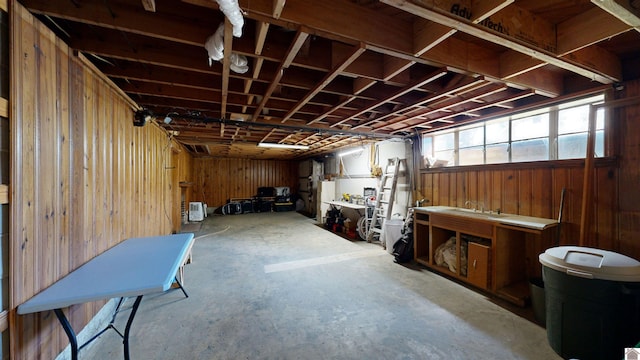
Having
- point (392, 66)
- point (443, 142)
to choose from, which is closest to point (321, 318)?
point (392, 66)

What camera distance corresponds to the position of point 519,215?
3.06 meters

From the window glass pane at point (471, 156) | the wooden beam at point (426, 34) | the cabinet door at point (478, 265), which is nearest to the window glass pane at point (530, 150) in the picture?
the window glass pane at point (471, 156)

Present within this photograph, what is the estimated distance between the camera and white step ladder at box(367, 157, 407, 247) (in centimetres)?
479

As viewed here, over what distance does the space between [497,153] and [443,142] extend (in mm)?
973

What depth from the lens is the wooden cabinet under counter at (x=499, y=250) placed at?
8.75 ft

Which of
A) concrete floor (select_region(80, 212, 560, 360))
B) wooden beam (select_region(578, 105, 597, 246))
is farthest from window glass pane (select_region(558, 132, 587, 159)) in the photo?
concrete floor (select_region(80, 212, 560, 360))

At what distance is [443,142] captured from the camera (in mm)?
4250

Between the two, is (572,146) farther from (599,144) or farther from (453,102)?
(453,102)

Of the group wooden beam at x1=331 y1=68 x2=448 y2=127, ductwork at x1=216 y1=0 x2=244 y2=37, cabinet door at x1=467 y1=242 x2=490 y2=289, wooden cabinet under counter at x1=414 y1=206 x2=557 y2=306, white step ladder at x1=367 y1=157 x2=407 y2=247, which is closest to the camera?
ductwork at x1=216 y1=0 x2=244 y2=37

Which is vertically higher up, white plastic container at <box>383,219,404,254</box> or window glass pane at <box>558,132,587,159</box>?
window glass pane at <box>558,132,587,159</box>

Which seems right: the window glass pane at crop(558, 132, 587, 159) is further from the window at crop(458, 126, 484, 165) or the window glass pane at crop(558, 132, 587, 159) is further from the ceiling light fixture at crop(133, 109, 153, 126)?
the ceiling light fixture at crop(133, 109, 153, 126)

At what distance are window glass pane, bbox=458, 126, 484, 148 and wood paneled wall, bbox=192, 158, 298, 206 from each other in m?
8.26

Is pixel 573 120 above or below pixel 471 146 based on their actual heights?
above

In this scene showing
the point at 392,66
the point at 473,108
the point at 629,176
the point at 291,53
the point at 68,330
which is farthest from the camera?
the point at 473,108
